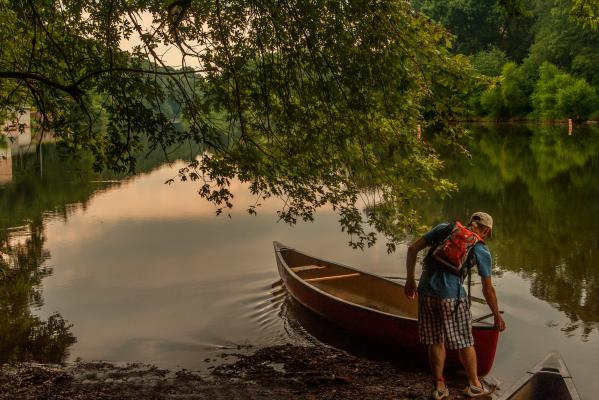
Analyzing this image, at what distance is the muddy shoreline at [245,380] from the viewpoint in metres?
7.75

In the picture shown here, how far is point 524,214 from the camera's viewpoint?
21047 millimetres

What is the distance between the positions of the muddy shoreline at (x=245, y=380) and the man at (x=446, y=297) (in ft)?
3.83

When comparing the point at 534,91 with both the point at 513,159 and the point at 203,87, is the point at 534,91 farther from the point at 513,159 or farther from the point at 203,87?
the point at 203,87

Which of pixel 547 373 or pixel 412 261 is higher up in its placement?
pixel 412 261

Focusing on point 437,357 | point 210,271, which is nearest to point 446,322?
point 437,357

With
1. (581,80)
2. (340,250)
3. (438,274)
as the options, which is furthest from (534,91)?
(438,274)

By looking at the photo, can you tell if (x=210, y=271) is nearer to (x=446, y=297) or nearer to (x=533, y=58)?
(x=446, y=297)

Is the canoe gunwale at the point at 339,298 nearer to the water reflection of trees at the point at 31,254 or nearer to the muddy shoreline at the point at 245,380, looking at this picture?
the muddy shoreline at the point at 245,380

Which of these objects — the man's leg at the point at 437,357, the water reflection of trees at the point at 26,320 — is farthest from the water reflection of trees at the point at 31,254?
the man's leg at the point at 437,357

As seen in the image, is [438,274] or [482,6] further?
[482,6]

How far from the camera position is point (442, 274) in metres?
6.64

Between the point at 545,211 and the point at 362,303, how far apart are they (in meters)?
12.6

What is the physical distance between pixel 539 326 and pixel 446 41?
583 centimetres

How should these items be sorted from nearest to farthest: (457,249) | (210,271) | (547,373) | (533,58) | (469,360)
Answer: (547,373)
(457,249)
(469,360)
(210,271)
(533,58)
